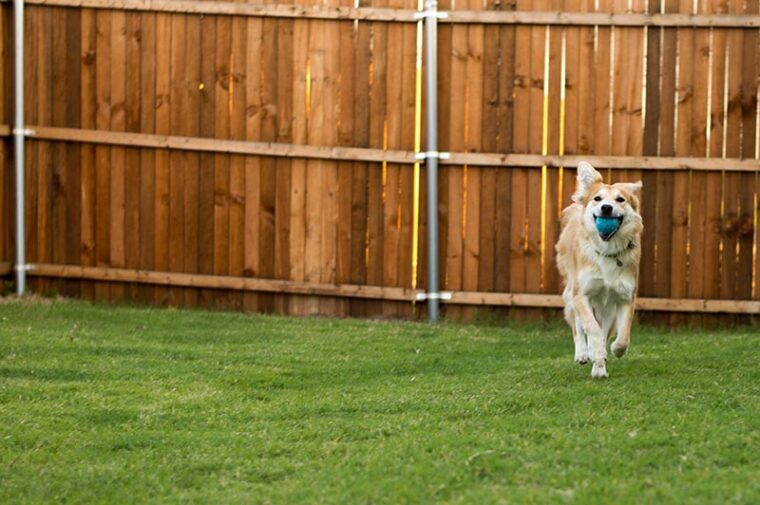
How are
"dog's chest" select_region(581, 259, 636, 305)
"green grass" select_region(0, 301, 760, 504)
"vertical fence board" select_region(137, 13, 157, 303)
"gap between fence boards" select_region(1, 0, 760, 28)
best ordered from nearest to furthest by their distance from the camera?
"green grass" select_region(0, 301, 760, 504)
"dog's chest" select_region(581, 259, 636, 305)
"gap between fence boards" select_region(1, 0, 760, 28)
"vertical fence board" select_region(137, 13, 157, 303)

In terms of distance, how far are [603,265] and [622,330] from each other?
1.30 feet

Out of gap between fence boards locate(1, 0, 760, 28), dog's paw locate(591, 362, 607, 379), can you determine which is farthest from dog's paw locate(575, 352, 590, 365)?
gap between fence boards locate(1, 0, 760, 28)

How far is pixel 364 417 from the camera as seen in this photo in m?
7.56

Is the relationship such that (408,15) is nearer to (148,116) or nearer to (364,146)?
(364,146)

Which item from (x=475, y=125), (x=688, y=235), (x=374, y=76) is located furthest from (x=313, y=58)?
(x=688, y=235)

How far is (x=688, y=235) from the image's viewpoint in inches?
464

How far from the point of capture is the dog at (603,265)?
27.4 feet

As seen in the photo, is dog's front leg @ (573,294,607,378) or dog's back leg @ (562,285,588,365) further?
dog's back leg @ (562,285,588,365)

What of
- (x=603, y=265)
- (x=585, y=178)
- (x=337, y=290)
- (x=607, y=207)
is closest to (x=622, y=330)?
(x=603, y=265)

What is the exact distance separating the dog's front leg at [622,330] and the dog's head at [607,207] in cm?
45

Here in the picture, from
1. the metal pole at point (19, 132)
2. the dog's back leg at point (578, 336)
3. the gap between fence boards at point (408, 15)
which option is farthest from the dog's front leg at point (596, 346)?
the metal pole at point (19, 132)

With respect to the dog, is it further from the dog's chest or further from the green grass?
the green grass

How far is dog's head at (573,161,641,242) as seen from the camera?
834cm

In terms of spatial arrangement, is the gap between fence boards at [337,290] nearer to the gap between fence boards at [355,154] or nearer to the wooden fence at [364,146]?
the wooden fence at [364,146]
